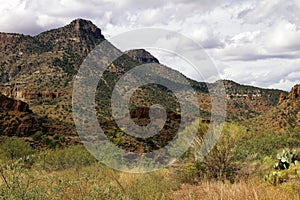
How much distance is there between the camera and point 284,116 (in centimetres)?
5666

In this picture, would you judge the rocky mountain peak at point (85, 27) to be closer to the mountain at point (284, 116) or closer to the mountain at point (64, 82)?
the mountain at point (64, 82)

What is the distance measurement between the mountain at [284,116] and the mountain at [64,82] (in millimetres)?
5888

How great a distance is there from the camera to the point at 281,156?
1462cm

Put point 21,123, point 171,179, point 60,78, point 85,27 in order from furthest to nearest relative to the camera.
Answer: point 85,27
point 60,78
point 21,123
point 171,179

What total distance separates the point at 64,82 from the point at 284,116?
48.2 m

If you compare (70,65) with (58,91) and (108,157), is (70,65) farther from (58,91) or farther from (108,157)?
(108,157)

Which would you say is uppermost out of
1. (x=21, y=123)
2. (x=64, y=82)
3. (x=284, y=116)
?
(x=64, y=82)

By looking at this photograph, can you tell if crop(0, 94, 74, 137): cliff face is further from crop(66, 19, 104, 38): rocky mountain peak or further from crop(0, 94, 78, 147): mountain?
crop(66, 19, 104, 38): rocky mountain peak

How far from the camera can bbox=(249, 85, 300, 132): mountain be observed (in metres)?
53.3

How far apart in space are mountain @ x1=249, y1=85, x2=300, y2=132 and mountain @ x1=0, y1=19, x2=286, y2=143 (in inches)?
232

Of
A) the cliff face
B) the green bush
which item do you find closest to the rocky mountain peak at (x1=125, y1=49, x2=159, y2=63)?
the cliff face

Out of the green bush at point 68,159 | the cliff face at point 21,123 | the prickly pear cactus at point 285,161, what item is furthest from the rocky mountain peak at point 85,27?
the prickly pear cactus at point 285,161

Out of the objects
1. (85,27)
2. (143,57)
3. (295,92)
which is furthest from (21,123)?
(143,57)

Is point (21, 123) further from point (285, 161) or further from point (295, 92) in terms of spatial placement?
point (295, 92)
